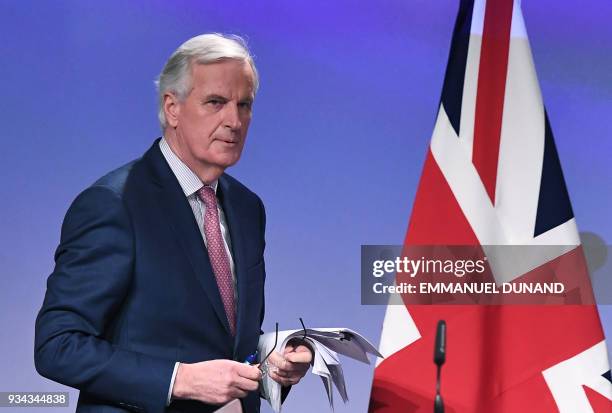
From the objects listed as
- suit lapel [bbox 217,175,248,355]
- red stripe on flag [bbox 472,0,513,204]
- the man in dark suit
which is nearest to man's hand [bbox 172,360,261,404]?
the man in dark suit

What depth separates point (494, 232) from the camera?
2822 mm

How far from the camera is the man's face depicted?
83.5 inches

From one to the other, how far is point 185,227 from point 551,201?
1251mm

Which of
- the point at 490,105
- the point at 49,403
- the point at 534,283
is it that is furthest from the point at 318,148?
the point at 49,403

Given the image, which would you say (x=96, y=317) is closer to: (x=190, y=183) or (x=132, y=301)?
(x=132, y=301)

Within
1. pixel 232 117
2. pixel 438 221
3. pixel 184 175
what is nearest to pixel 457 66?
pixel 438 221

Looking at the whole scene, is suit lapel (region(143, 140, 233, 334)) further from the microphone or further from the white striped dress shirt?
the microphone

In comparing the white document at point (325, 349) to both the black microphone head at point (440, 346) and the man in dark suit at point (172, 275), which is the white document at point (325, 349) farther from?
the black microphone head at point (440, 346)

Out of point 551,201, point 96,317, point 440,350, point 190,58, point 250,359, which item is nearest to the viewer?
point 440,350

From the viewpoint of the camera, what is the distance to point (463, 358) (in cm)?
279

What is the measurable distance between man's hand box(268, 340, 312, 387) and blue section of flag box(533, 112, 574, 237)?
991 mm

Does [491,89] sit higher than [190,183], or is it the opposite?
[491,89]

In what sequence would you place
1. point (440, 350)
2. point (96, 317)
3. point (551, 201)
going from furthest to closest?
point (551, 201)
point (96, 317)
point (440, 350)

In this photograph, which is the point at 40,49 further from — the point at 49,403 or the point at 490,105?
the point at 490,105
